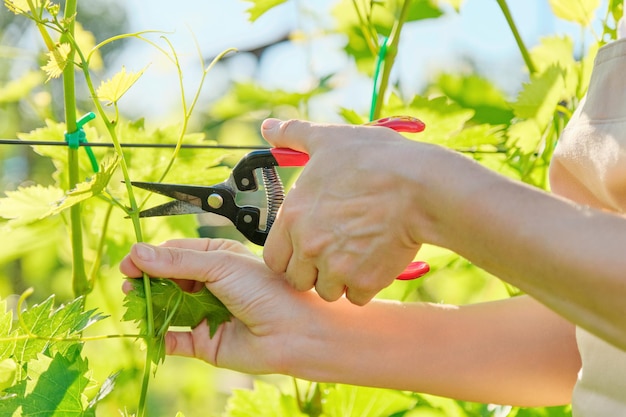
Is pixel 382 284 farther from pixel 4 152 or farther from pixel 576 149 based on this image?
pixel 4 152

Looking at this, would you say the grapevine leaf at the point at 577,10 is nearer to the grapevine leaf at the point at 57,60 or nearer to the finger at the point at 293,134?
the finger at the point at 293,134

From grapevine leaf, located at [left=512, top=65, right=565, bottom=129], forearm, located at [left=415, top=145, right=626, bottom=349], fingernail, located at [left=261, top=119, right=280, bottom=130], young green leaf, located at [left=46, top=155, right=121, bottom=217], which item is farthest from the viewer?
grapevine leaf, located at [left=512, top=65, right=565, bottom=129]

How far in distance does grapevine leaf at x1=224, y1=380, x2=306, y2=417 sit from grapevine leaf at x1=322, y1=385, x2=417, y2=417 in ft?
0.12

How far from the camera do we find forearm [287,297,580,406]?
865 mm

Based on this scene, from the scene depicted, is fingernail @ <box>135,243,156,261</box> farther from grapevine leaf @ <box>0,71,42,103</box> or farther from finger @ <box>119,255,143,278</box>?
grapevine leaf @ <box>0,71,42,103</box>

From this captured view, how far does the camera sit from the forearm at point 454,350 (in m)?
0.86

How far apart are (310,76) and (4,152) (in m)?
0.57

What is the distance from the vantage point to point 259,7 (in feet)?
3.04

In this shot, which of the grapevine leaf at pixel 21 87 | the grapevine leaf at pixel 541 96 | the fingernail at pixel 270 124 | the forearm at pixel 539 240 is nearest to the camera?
the forearm at pixel 539 240

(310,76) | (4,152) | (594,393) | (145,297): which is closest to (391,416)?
(594,393)

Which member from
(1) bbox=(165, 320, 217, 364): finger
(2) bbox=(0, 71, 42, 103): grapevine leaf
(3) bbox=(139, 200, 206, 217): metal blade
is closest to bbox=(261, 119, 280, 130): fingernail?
(3) bbox=(139, 200, 206, 217): metal blade

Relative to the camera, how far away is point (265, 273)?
0.80 meters

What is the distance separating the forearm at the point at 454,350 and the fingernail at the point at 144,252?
0.67 feet

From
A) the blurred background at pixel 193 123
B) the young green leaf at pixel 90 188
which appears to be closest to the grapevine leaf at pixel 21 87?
the blurred background at pixel 193 123
